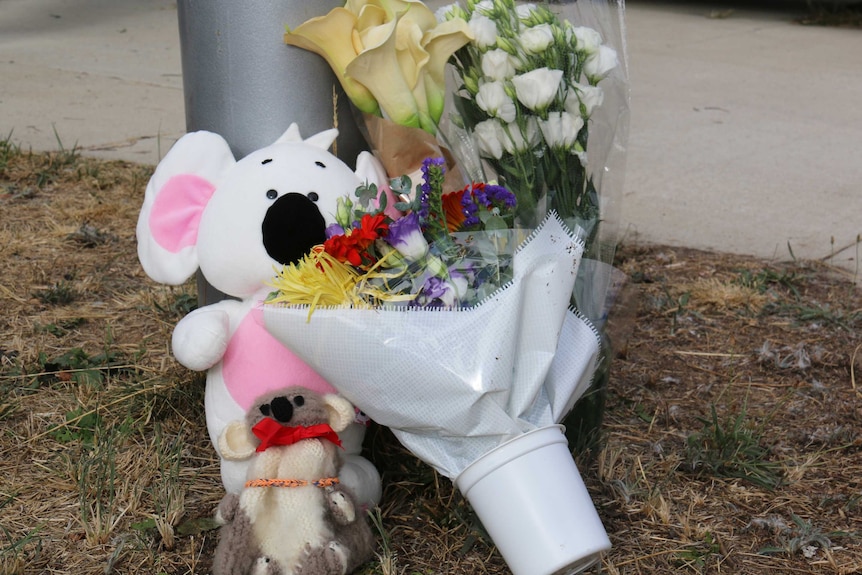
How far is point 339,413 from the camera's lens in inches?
80.7

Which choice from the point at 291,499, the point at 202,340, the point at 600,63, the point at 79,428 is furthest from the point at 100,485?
the point at 600,63

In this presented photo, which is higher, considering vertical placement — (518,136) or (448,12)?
(448,12)

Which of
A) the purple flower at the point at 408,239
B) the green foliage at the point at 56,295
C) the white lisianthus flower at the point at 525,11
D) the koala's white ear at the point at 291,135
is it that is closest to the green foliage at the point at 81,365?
the green foliage at the point at 56,295

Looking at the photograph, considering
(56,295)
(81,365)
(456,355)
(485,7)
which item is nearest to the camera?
(456,355)

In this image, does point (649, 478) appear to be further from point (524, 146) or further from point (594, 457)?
point (524, 146)

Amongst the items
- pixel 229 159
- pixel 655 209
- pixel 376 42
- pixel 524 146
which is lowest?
pixel 655 209

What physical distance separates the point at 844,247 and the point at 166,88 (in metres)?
4.13

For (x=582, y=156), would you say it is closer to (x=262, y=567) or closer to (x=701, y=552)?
(x=701, y=552)

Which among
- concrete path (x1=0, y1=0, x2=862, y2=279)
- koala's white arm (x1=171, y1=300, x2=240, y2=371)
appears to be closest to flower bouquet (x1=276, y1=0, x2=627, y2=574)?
koala's white arm (x1=171, y1=300, x2=240, y2=371)

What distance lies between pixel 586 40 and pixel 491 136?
274mm

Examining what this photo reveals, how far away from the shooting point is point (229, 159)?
2287 mm

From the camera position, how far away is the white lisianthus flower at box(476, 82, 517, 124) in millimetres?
2039

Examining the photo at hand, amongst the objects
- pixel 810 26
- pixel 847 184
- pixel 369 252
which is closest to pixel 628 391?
pixel 369 252

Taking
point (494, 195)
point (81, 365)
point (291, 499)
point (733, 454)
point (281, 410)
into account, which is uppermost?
point (494, 195)
